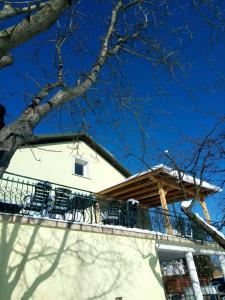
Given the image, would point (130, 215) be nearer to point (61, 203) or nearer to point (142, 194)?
point (61, 203)

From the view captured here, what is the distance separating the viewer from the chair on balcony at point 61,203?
28.6ft

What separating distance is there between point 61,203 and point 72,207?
0.35 meters

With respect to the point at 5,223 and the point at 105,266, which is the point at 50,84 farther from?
the point at 105,266

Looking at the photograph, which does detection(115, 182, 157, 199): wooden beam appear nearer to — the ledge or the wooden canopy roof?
the wooden canopy roof

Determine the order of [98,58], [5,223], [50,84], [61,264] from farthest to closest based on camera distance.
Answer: [61,264]
[5,223]
[98,58]
[50,84]

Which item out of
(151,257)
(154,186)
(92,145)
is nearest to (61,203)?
(151,257)

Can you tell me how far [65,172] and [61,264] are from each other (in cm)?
813

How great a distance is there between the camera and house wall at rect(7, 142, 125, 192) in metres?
13.0

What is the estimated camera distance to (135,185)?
46.1ft

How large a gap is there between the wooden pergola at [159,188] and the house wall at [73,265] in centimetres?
285

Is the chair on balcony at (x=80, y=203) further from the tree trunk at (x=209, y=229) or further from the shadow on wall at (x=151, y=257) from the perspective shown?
the tree trunk at (x=209, y=229)

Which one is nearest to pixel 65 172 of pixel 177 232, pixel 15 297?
pixel 177 232

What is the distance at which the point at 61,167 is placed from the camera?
1476 centimetres

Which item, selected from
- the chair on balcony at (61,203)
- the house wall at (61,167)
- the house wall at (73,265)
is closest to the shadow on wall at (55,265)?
the house wall at (73,265)
